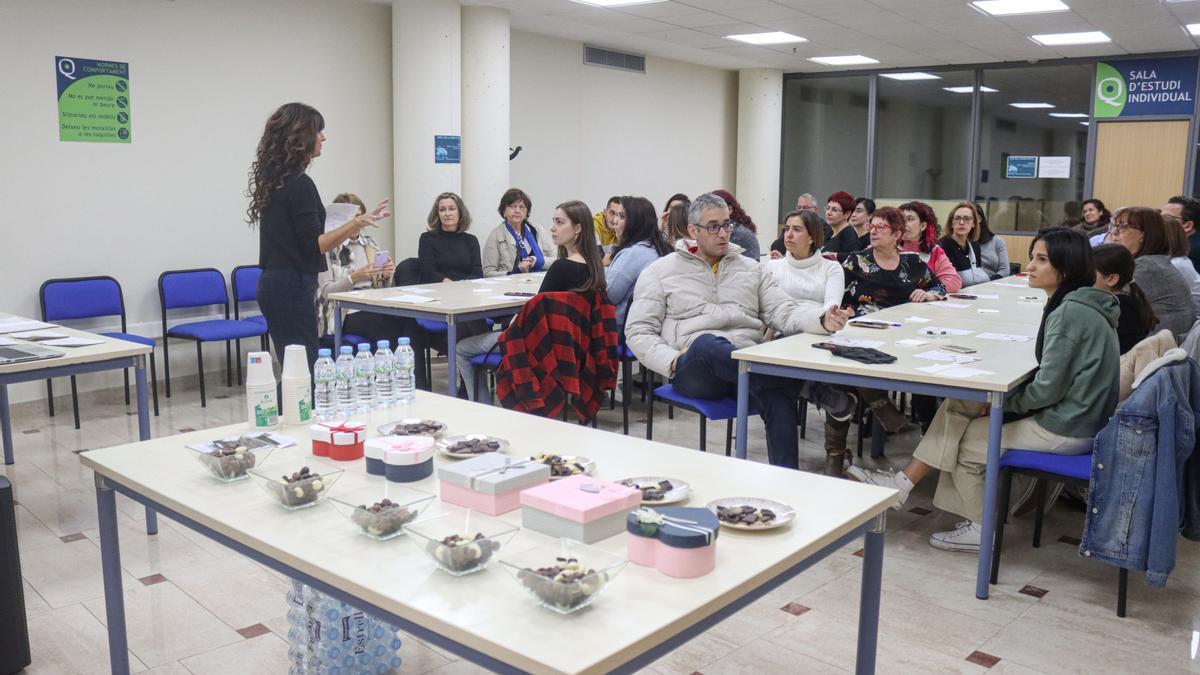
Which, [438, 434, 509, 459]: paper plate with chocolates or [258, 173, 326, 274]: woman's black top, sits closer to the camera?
[438, 434, 509, 459]: paper plate with chocolates

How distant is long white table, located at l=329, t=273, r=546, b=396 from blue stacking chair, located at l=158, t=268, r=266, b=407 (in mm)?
906

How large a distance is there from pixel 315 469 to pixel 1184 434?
8.30 ft

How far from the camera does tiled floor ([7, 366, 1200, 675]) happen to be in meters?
2.63

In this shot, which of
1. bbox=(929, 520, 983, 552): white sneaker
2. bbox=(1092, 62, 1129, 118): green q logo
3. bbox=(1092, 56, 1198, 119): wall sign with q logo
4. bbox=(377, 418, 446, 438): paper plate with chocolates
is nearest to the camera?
bbox=(377, 418, 446, 438): paper plate with chocolates

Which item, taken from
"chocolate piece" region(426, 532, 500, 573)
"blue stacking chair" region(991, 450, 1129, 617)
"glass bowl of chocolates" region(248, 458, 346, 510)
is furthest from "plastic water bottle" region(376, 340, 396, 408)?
"blue stacking chair" region(991, 450, 1129, 617)

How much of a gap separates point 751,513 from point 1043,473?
1.82 meters

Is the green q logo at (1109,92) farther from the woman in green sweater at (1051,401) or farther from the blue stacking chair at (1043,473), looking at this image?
the blue stacking chair at (1043,473)

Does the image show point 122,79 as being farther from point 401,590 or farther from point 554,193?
point 401,590

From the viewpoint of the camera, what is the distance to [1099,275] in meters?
3.56

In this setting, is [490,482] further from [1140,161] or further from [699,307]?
[1140,161]

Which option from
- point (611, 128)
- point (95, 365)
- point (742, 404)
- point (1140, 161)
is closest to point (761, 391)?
point (742, 404)

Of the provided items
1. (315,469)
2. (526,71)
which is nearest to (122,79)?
(526,71)

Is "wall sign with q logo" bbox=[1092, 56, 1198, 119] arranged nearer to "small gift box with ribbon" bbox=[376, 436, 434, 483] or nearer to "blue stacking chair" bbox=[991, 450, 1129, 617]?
"blue stacking chair" bbox=[991, 450, 1129, 617]

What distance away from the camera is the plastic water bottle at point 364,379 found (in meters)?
2.53
